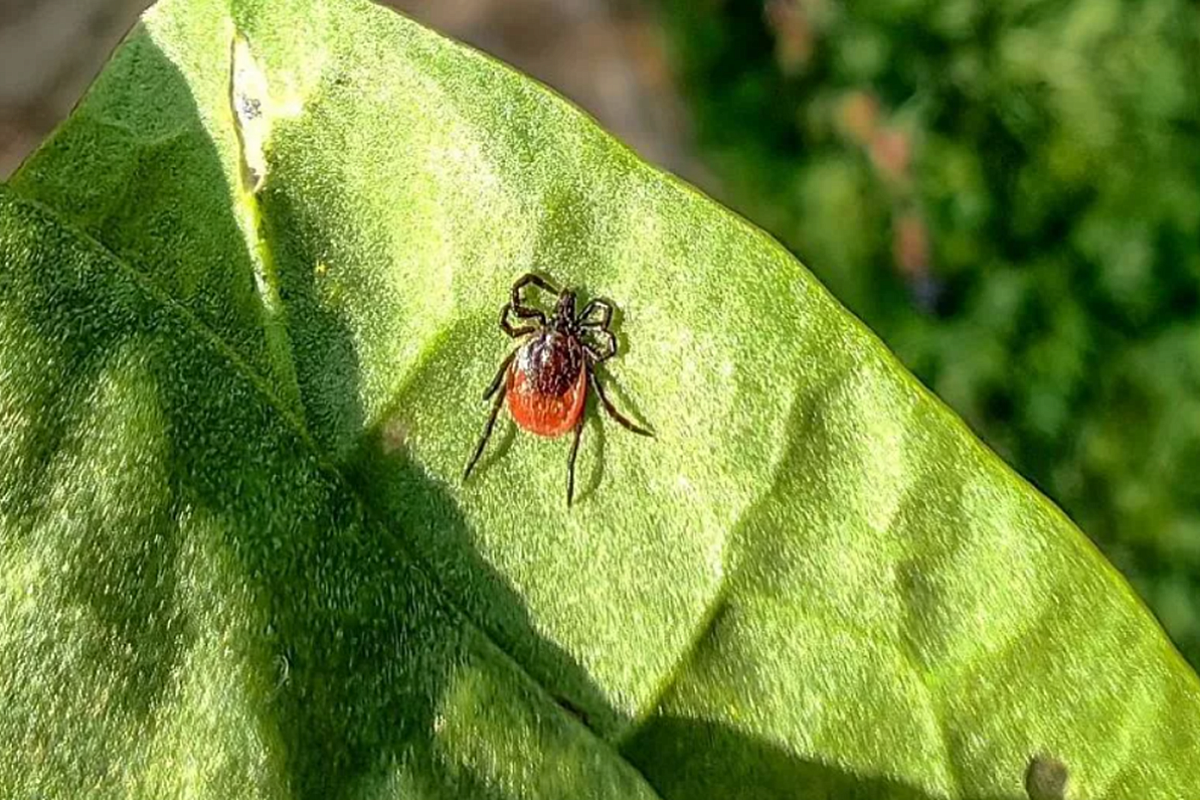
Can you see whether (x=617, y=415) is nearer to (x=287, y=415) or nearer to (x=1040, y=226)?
(x=287, y=415)

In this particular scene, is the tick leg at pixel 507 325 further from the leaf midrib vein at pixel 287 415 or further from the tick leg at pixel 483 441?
the leaf midrib vein at pixel 287 415

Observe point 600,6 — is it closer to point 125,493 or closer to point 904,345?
point 904,345

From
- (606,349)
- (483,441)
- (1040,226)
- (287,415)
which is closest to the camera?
(287,415)

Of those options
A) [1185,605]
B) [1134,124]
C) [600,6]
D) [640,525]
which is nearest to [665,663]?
[640,525]

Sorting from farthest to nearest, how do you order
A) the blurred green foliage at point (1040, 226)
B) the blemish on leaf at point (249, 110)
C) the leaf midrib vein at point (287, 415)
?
the blurred green foliage at point (1040, 226)
the blemish on leaf at point (249, 110)
the leaf midrib vein at point (287, 415)

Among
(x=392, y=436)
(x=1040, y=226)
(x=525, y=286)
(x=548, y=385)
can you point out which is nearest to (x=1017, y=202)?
(x=1040, y=226)

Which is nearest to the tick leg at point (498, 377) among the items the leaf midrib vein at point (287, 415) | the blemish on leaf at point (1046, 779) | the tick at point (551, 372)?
the tick at point (551, 372)

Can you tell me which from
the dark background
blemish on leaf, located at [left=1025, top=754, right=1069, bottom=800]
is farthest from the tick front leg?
the dark background
